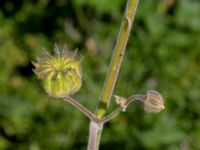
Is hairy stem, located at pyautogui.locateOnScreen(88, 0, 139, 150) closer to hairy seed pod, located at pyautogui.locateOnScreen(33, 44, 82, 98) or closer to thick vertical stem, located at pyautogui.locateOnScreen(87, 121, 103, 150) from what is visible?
thick vertical stem, located at pyautogui.locateOnScreen(87, 121, 103, 150)

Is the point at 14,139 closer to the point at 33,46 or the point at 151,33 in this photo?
the point at 33,46

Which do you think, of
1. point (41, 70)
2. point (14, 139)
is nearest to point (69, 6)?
point (14, 139)

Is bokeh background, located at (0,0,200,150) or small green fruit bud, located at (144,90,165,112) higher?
bokeh background, located at (0,0,200,150)

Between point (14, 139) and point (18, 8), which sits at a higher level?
point (18, 8)

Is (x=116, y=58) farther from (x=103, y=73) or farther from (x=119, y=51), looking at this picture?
(x=103, y=73)

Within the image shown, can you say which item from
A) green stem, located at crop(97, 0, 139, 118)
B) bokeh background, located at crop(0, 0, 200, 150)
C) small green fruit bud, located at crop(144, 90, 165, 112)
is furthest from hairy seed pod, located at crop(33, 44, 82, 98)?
bokeh background, located at crop(0, 0, 200, 150)

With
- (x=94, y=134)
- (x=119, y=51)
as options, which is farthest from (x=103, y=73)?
(x=119, y=51)
